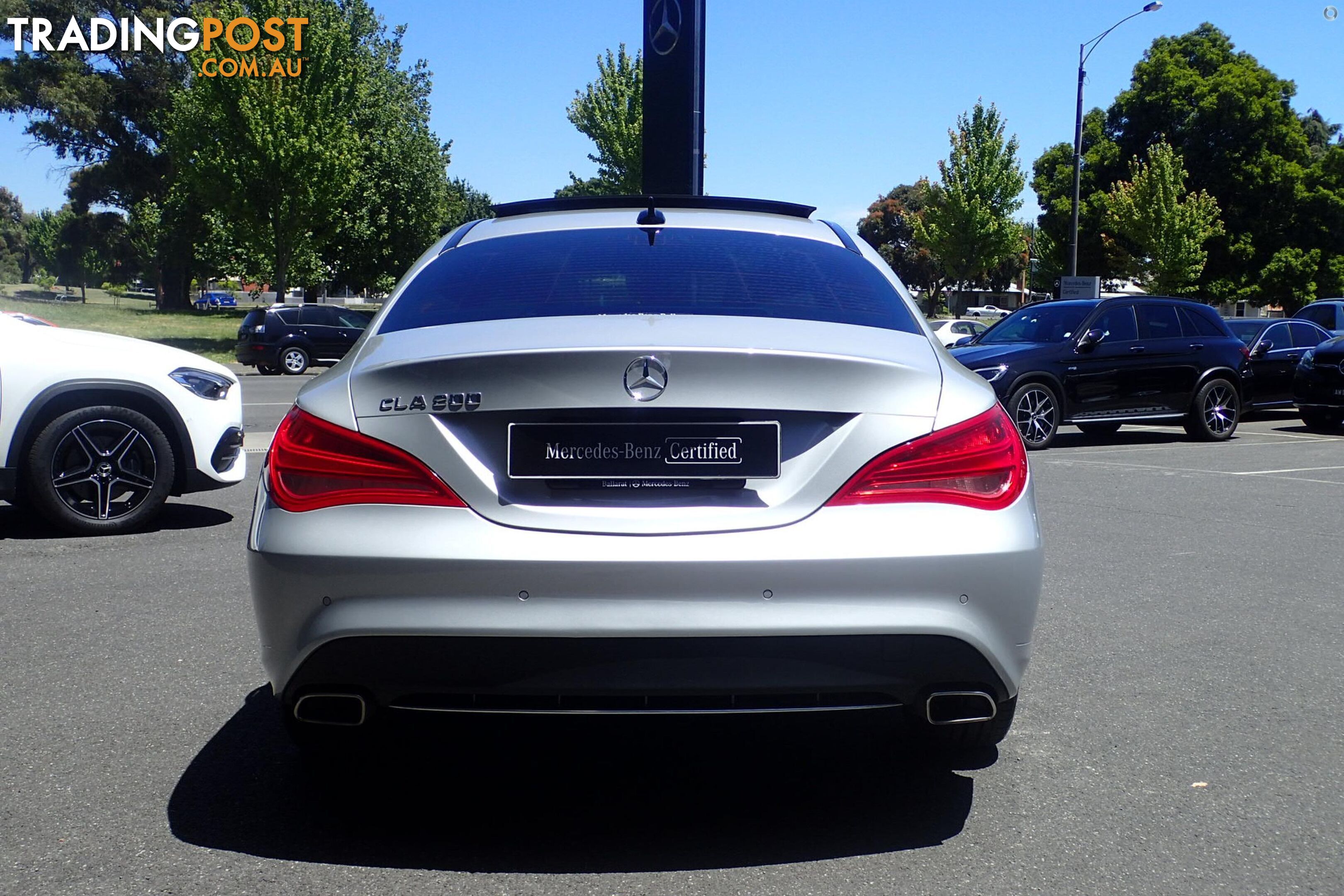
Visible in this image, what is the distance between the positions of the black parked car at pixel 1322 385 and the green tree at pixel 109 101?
4496 cm

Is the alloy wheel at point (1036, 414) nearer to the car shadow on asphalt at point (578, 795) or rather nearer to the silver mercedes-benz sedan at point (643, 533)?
the car shadow on asphalt at point (578, 795)

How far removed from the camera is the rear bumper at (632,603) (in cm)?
294

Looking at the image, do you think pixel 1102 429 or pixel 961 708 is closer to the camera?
pixel 961 708

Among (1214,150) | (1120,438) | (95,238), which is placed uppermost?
(1214,150)

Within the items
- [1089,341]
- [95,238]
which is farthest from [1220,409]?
[95,238]

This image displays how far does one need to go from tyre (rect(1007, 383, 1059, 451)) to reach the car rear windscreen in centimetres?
1041

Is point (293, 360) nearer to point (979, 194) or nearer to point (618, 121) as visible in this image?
point (618, 121)

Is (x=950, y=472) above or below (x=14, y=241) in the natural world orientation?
below

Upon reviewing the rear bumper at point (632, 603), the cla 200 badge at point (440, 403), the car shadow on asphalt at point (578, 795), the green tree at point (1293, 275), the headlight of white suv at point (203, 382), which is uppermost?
the green tree at point (1293, 275)

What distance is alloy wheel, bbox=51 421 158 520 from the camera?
7.62 meters

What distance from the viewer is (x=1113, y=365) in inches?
579

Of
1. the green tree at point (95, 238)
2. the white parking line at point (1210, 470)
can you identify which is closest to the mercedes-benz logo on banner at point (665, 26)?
the white parking line at point (1210, 470)

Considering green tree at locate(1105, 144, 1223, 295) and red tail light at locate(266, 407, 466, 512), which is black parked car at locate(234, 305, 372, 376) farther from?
green tree at locate(1105, 144, 1223, 295)

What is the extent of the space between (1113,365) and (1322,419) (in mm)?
4345
